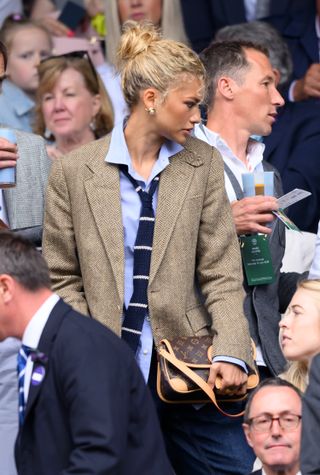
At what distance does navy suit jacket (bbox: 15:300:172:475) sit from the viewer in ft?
15.0

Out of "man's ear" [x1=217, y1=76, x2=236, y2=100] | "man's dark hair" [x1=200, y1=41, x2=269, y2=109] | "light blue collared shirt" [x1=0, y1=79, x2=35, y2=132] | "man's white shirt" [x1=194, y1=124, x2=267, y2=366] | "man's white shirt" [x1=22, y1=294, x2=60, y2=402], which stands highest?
"man's dark hair" [x1=200, y1=41, x2=269, y2=109]

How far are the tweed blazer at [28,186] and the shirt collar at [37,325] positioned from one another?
1526mm

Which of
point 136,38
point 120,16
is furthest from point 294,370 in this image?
point 120,16

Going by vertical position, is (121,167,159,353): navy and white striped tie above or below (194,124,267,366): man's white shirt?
below

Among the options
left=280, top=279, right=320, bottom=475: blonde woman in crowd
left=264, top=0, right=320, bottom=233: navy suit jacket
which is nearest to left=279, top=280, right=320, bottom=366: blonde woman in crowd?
left=280, top=279, right=320, bottom=475: blonde woman in crowd

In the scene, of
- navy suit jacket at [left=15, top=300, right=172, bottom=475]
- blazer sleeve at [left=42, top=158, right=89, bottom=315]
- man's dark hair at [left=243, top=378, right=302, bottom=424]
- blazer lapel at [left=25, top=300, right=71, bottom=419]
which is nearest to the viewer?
navy suit jacket at [left=15, top=300, right=172, bottom=475]

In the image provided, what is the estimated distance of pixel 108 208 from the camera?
5906 mm

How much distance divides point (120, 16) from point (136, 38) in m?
3.05

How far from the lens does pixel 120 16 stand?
352 inches

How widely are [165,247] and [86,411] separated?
1.39 metres

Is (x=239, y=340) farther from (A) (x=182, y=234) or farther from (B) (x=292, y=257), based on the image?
(B) (x=292, y=257)

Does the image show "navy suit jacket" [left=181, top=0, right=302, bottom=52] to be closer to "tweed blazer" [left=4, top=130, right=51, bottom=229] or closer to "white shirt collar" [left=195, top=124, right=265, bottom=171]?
"white shirt collar" [left=195, top=124, right=265, bottom=171]

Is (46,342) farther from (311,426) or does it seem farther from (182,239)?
(182,239)

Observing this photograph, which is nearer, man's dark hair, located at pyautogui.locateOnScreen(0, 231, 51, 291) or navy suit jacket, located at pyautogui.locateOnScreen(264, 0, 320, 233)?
man's dark hair, located at pyautogui.locateOnScreen(0, 231, 51, 291)
